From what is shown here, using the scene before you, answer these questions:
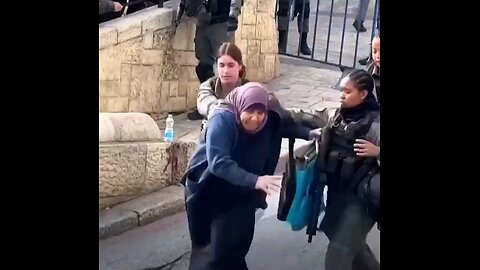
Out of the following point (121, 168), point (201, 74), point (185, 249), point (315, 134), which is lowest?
point (185, 249)

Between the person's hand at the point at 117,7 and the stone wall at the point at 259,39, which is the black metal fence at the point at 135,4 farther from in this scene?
the stone wall at the point at 259,39

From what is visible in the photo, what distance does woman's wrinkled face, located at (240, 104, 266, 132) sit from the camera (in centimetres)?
162

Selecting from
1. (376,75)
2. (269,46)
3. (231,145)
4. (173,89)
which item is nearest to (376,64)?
(376,75)

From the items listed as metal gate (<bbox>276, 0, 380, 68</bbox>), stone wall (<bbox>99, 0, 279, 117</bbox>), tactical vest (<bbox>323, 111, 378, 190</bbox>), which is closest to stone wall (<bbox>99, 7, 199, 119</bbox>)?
stone wall (<bbox>99, 0, 279, 117</bbox>)

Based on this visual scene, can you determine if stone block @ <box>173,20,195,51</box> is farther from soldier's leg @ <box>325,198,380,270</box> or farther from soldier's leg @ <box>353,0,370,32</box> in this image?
soldier's leg @ <box>325,198,380,270</box>

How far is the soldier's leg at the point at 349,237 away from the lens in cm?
164

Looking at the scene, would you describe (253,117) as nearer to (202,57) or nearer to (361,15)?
(202,57)

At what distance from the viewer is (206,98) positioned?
1664mm

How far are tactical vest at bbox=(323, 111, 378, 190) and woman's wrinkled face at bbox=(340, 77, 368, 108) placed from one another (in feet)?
0.10

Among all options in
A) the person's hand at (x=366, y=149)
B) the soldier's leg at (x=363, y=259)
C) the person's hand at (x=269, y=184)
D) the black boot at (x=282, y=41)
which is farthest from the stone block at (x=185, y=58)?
the soldier's leg at (x=363, y=259)

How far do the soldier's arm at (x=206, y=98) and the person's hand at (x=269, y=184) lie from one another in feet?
0.62

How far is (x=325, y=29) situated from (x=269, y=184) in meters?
0.40
